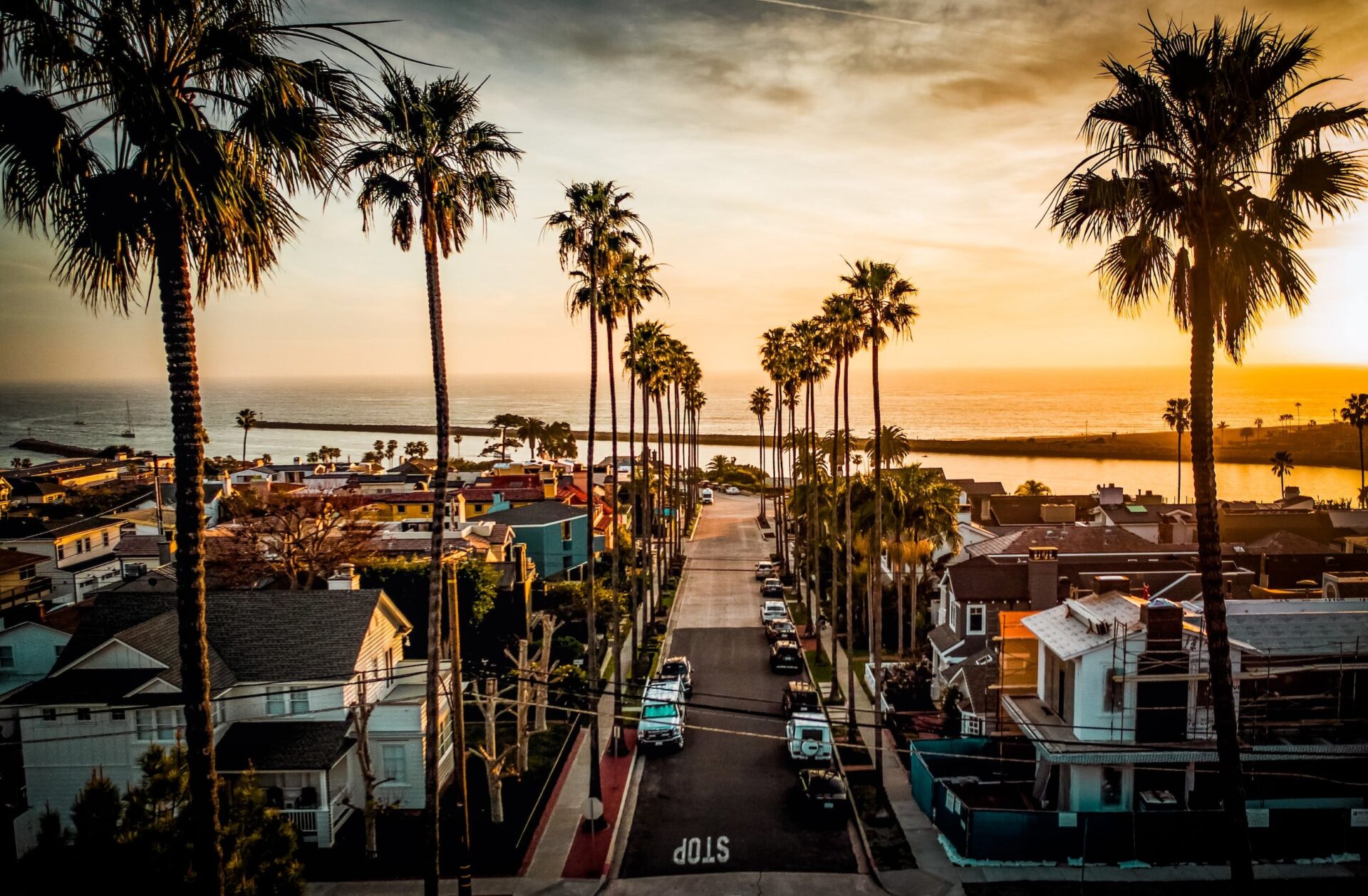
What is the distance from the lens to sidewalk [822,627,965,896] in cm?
2134

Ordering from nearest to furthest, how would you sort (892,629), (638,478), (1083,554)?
(1083,554) → (892,629) → (638,478)

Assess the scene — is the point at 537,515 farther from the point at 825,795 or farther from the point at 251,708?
the point at 825,795

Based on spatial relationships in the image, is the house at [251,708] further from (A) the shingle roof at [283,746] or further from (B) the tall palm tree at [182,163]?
(B) the tall palm tree at [182,163]

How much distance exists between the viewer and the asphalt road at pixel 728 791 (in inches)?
906

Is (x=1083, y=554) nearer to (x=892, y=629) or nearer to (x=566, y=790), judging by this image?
(x=892, y=629)

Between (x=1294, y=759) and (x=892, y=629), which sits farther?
(x=892, y=629)

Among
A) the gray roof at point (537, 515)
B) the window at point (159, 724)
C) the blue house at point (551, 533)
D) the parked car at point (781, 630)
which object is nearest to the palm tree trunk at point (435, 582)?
the window at point (159, 724)

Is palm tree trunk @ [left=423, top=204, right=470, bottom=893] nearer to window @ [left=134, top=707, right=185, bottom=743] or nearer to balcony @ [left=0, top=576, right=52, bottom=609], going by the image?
window @ [left=134, top=707, right=185, bottom=743]

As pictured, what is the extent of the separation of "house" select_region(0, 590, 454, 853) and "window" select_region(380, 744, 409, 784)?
0.04 meters

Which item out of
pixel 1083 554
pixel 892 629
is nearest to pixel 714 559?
pixel 892 629

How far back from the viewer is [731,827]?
24875 mm

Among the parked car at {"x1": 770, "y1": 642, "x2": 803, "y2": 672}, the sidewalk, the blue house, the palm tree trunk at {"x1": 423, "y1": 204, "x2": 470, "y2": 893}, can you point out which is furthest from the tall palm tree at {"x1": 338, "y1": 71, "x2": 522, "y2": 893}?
the blue house

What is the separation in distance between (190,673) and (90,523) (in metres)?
65.0

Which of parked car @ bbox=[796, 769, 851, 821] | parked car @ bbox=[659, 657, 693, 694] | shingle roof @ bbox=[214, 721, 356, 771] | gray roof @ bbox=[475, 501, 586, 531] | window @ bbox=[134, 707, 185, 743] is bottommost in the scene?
parked car @ bbox=[796, 769, 851, 821]
